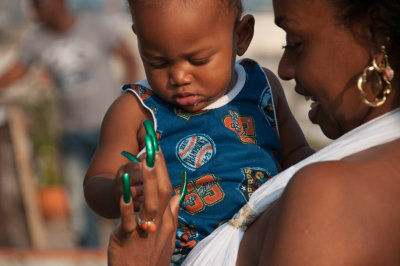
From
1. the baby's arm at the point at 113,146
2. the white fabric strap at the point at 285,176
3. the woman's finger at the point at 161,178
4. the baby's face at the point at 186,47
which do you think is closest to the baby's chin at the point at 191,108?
the baby's face at the point at 186,47

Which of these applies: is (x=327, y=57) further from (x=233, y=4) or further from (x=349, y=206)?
(x=233, y=4)

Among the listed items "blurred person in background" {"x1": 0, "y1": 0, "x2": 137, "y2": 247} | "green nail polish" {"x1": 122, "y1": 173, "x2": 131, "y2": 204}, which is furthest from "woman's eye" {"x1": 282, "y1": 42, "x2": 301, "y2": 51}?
"blurred person in background" {"x1": 0, "y1": 0, "x2": 137, "y2": 247}

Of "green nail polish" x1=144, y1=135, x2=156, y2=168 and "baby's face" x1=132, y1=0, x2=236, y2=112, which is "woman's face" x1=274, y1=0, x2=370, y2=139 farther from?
"green nail polish" x1=144, y1=135, x2=156, y2=168

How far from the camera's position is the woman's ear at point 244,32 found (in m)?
2.56

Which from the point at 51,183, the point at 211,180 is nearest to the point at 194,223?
the point at 211,180

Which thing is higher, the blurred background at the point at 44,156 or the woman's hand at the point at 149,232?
the woman's hand at the point at 149,232

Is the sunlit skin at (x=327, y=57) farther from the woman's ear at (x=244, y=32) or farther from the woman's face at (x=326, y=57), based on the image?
the woman's ear at (x=244, y=32)

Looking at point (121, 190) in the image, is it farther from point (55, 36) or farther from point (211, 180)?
point (55, 36)

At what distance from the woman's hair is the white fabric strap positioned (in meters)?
0.20

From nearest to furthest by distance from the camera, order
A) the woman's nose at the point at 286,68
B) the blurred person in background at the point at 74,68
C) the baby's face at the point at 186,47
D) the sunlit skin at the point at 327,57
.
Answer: the sunlit skin at the point at 327,57 → the woman's nose at the point at 286,68 → the baby's face at the point at 186,47 → the blurred person in background at the point at 74,68

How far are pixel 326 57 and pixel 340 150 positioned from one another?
0.25 meters

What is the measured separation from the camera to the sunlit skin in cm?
190

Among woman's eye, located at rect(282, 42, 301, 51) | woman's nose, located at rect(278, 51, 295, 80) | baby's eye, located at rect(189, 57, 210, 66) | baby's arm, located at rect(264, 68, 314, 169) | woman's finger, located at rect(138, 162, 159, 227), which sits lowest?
baby's arm, located at rect(264, 68, 314, 169)

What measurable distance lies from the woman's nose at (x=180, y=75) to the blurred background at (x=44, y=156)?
1995 millimetres
